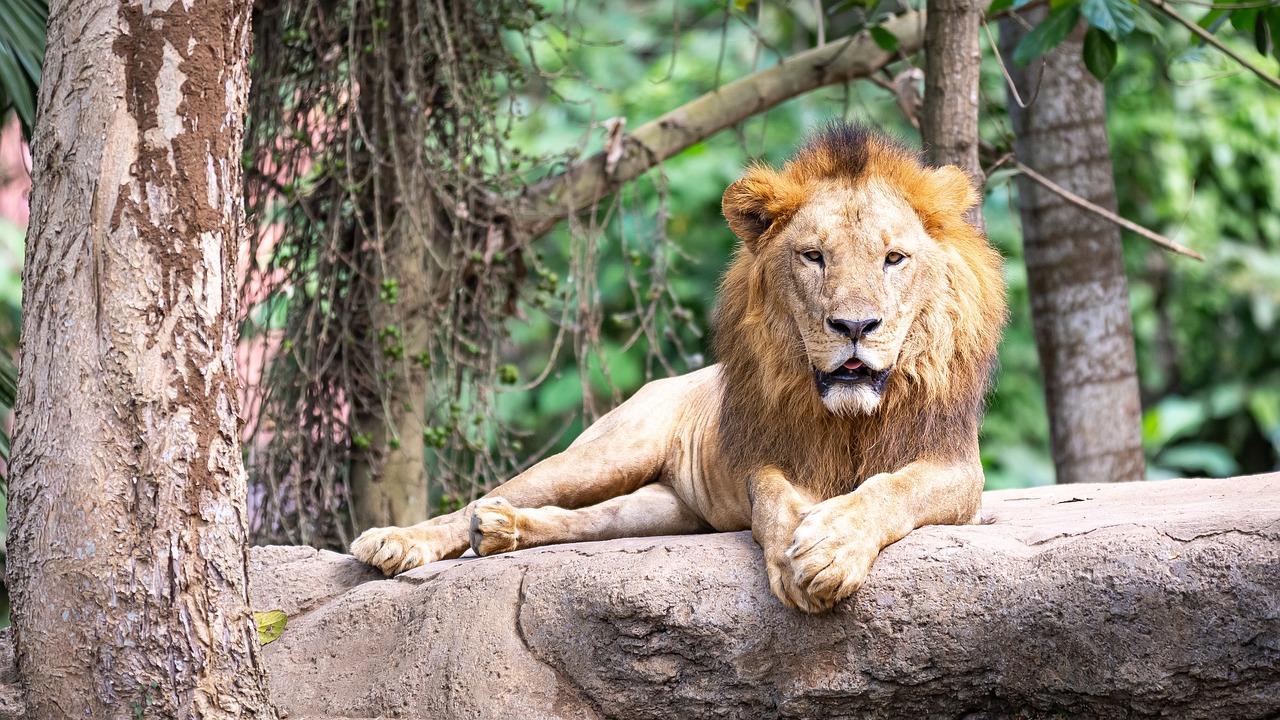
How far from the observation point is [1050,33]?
431cm

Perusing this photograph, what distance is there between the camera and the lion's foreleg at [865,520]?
9.11 ft

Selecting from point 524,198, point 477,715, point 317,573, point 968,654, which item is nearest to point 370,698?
point 477,715

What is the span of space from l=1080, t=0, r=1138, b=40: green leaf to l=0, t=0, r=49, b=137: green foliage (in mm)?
3178

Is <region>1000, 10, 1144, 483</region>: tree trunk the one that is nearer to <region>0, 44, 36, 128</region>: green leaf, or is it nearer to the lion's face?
the lion's face

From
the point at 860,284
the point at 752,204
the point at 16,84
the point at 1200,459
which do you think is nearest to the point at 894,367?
the point at 860,284

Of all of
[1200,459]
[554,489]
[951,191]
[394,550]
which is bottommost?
[394,550]

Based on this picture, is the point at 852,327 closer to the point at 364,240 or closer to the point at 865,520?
the point at 865,520

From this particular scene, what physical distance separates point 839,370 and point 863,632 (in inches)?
25.9

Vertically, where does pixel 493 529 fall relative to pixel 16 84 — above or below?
below

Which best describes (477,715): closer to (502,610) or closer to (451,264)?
(502,610)

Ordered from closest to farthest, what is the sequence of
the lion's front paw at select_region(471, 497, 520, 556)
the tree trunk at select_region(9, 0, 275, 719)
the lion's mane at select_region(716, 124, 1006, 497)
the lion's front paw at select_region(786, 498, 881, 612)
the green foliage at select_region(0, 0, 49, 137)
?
the tree trunk at select_region(9, 0, 275, 719) → the lion's front paw at select_region(786, 498, 881, 612) → the lion's mane at select_region(716, 124, 1006, 497) → the lion's front paw at select_region(471, 497, 520, 556) → the green foliage at select_region(0, 0, 49, 137)

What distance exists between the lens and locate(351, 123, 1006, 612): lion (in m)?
3.05

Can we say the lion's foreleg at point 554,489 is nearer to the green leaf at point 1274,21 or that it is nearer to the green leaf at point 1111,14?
the green leaf at point 1111,14

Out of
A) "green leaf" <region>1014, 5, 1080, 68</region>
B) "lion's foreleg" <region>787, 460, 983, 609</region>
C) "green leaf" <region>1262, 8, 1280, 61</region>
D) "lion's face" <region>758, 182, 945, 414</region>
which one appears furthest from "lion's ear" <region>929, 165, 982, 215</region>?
"green leaf" <region>1262, 8, 1280, 61</region>
